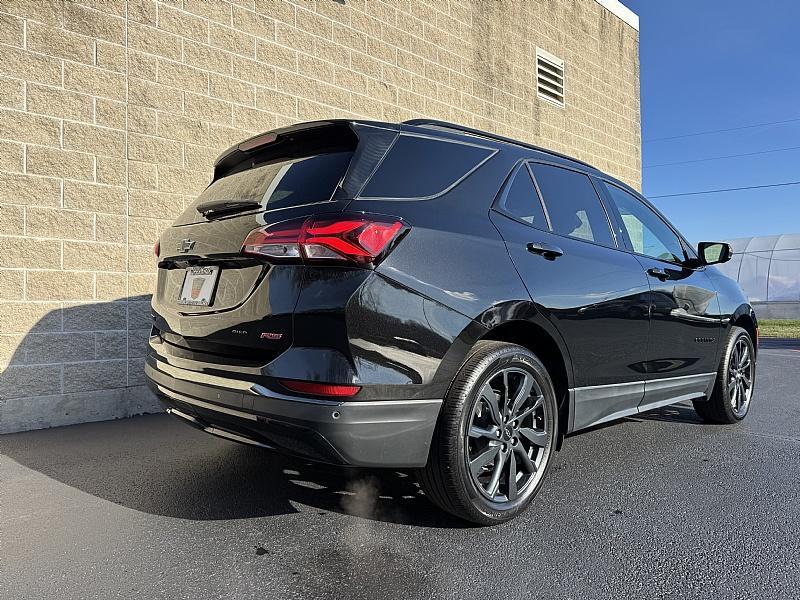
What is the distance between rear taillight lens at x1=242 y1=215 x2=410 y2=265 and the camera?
2203 millimetres

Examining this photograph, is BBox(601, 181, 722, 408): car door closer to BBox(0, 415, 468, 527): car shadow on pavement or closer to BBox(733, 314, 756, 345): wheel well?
BBox(733, 314, 756, 345): wheel well

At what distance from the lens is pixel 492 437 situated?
265cm

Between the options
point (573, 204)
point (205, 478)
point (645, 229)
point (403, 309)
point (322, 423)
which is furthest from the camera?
point (645, 229)

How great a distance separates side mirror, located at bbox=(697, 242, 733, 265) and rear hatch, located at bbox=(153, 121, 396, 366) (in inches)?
114

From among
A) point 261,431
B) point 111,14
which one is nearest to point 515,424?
point 261,431

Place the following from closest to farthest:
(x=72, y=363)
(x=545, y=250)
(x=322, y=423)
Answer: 1. (x=322, y=423)
2. (x=545, y=250)
3. (x=72, y=363)

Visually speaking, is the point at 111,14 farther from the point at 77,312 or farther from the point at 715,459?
the point at 715,459

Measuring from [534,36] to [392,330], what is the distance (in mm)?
8484

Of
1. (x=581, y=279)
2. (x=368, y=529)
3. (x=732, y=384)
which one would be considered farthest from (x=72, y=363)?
(x=732, y=384)

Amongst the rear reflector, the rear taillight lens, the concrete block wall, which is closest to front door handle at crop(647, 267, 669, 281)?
the rear taillight lens

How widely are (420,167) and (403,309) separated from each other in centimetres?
70

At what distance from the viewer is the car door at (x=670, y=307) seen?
370 centimetres

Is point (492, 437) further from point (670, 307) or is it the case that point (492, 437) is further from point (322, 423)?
point (670, 307)

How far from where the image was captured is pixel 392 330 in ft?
7.36
